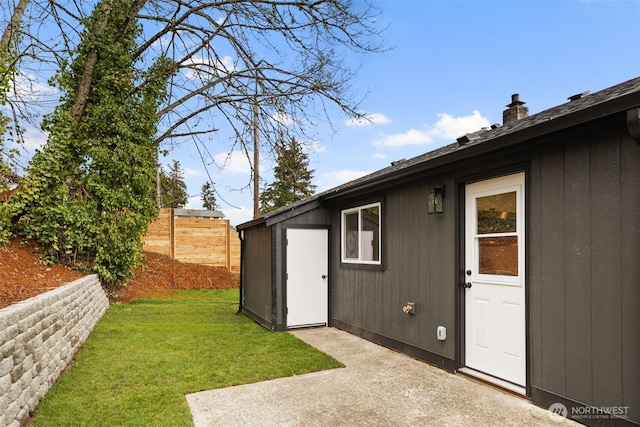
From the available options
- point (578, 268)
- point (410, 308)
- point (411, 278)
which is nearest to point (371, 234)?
point (411, 278)

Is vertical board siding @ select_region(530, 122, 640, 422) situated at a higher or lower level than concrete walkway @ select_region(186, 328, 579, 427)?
higher

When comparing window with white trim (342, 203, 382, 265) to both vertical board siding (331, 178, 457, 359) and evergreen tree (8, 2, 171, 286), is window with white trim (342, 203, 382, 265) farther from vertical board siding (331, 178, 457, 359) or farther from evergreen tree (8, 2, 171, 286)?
evergreen tree (8, 2, 171, 286)

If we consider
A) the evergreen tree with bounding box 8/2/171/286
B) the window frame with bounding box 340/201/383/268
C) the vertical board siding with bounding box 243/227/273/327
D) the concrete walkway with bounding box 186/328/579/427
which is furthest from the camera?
the evergreen tree with bounding box 8/2/171/286

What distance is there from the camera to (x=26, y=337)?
10.4ft

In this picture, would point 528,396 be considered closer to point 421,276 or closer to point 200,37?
point 421,276

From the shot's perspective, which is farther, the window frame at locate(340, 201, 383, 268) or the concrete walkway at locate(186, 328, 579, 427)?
the window frame at locate(340, 201, 383, 268)

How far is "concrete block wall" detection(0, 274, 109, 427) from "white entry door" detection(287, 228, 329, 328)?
3.23 m

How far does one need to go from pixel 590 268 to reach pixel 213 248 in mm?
12853

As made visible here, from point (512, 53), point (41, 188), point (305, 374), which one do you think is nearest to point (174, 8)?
point (41, 188)

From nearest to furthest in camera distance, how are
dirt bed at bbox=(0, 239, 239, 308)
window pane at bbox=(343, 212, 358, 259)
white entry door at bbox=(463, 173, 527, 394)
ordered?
white entry door at bbox=(463, 173, 527, 394) < dirt bed at bbox=(0, 239, 239, 308) < window pane at bbox=(343, 212, 358, 259)

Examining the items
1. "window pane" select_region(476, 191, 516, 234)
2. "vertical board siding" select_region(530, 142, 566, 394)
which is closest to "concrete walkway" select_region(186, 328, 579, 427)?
"vertical board siding" select_region(530, 142, 566, 394)

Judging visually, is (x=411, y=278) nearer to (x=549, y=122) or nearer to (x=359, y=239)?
(x=359, y=239)

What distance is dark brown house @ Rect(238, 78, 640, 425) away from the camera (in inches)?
106

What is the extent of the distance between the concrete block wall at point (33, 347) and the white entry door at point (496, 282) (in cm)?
410
